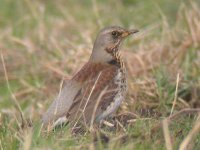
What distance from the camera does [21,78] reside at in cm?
1009

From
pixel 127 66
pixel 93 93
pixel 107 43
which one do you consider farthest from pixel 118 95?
pixel 127 66

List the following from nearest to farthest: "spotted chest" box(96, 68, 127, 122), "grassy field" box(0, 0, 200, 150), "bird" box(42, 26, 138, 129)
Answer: "grassy field" box(0, 0, 200, 150), "bird" box(42, 26, 138, 129), "spotted chest" box(96, 68, 127, 122)

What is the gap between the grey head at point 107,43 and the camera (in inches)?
284

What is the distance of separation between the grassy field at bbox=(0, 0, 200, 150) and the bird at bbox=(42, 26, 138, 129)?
0.53 feet

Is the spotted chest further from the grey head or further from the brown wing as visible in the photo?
the grey head

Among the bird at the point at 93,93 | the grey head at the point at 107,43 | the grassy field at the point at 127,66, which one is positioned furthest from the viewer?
the grey head at the point at 107,43

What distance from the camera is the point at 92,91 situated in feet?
21.9

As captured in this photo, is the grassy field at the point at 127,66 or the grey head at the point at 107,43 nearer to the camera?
the grassy field at the point at 127,66

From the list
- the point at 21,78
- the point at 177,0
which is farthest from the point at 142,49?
the point at 177,0

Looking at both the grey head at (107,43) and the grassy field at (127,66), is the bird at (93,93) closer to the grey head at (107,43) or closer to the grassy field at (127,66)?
the grey head at (107,43)

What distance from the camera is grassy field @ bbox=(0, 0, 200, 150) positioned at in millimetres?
5852

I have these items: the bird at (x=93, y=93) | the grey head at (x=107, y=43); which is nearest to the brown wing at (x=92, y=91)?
the bird at (x=93, y=93)

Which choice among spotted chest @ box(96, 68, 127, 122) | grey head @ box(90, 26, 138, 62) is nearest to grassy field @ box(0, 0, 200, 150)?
spotted chest @ box(96, 68, 127, 122)

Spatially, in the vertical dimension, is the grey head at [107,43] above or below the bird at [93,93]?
above
